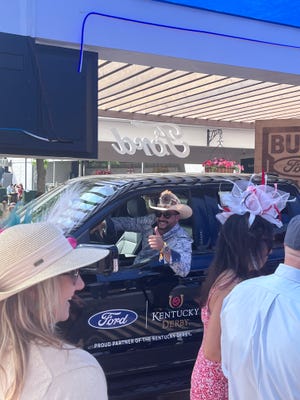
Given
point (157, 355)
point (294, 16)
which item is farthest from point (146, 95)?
point (157, 355)

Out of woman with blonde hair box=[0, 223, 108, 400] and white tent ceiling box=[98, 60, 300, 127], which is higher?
white tent ceiling box=[98, 60, 300, 127]

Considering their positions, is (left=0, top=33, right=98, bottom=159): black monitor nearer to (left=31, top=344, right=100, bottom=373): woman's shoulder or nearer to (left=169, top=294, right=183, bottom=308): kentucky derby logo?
(left=169, top=294, right=183, bottom=308): kentucky derby logo

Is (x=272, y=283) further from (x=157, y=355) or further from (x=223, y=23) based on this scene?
(x=223, y=23)

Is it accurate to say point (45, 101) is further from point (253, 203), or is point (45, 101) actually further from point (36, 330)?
point (36, 330)

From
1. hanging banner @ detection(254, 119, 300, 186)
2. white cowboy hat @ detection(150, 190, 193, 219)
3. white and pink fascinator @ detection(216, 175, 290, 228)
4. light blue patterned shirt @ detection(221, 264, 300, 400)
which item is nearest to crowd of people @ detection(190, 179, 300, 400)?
light blue patterned shirt @ detection(221, 264, 300, 400)

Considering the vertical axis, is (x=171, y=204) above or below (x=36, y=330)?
above

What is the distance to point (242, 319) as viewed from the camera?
63.2 inches

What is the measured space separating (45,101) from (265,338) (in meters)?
2.40

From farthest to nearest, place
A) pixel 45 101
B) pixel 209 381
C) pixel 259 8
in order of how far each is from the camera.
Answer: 1. pixel 259 8
2. pixel 45 101
3. pixel 209 381

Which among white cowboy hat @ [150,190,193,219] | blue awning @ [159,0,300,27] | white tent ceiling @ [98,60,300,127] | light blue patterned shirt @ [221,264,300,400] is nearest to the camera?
light blue patterned shirt @ [221,264,300,400]

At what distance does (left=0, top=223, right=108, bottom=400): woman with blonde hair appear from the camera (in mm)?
1210

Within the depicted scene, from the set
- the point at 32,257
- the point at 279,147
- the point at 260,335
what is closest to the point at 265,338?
the point at 260,335

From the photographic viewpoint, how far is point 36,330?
4.11 ft

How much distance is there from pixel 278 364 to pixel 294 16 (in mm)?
4126
